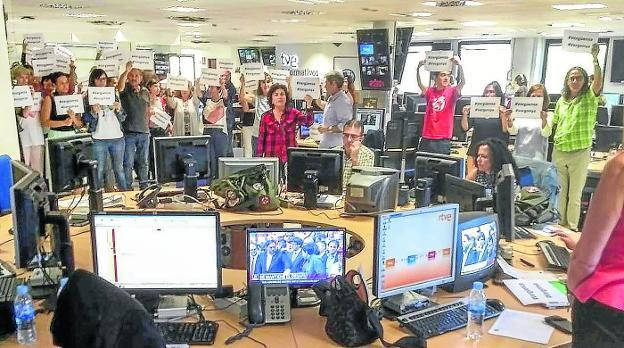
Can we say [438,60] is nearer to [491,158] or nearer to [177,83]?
[491,158]

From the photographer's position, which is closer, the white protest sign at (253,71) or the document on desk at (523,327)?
the document on desk at (523,327)

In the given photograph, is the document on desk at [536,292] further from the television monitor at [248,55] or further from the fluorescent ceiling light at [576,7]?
the television monitor at [248,55]

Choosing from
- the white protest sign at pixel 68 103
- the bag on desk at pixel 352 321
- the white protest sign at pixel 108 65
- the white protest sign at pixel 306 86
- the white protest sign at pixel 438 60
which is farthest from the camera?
the white protest sign at pixel 306 86

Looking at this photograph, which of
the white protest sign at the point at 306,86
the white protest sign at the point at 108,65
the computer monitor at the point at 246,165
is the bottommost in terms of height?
the computer monitor at the point at 246,165

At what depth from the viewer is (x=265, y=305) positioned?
7.57 ft

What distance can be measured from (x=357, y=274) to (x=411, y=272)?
25 centimetres

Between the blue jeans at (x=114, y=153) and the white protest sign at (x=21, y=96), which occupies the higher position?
the white protest sign at (x=21, y=96)

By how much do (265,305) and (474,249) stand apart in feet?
3.27

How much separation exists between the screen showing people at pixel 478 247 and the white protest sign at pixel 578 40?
2489mm

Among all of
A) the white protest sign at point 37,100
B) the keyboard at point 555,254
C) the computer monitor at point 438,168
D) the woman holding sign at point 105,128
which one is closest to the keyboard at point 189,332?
the keyboard at point 555,254

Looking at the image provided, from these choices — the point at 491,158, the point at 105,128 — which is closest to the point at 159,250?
the point at 491,158

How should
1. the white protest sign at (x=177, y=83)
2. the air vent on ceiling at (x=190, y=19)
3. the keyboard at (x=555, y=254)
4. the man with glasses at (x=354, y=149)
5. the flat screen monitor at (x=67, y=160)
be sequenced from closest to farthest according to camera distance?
the keyboard at (x=555, y=254) < the flat screen monitor at (x=67, y=160) < the man with glasses at (x=354, y=149) < the white protest sign at (x=177, y=83) < the air vent on ceiling at (x=190, y=19)

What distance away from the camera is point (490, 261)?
2703mm

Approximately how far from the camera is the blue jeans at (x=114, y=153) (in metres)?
5.92
